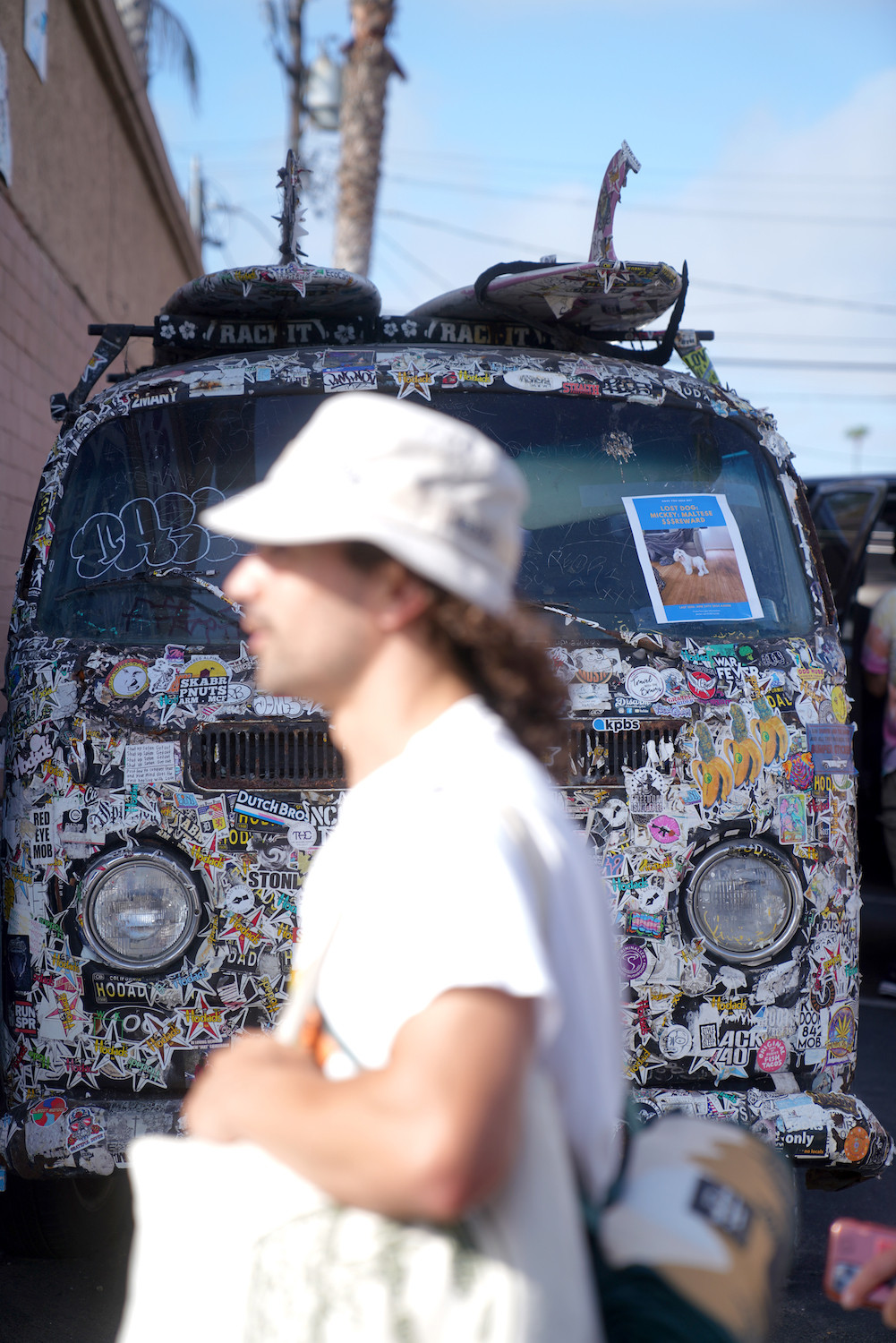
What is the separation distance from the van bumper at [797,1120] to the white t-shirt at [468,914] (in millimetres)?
1694

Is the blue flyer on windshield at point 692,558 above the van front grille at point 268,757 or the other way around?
above

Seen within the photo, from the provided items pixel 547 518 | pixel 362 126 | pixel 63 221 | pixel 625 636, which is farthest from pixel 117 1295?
pixel 362 126

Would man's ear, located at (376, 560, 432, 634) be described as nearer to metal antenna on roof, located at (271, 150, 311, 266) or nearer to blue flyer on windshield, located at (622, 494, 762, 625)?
blue flyer on windshield, located at (622, 494, 762, 625)

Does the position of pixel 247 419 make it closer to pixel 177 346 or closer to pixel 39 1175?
pixel 177 346

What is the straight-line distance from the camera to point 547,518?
3584 mm

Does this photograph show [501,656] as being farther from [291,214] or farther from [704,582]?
[291,214]

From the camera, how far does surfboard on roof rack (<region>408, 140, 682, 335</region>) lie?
12.5 feet

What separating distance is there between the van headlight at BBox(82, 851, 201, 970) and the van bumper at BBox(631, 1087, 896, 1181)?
3.93ft

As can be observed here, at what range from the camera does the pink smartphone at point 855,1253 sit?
1592mm

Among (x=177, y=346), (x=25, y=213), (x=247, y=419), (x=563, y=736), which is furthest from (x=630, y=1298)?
(x=25, y=213)

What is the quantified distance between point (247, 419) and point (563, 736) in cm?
222

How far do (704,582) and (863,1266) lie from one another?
7.22 feet

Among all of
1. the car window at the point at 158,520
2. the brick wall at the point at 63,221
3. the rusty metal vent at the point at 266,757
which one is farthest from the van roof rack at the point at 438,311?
the brick wall at the point at 63,221

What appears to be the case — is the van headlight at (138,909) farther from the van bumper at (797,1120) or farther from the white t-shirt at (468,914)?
the white t-shirt at (468,914)
